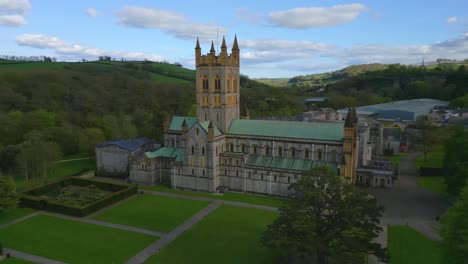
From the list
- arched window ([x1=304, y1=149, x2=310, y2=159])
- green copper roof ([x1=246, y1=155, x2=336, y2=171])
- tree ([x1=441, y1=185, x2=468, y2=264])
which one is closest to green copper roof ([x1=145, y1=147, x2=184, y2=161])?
green copper roof ([x1=246, y1=155, x2=336, y2=171])

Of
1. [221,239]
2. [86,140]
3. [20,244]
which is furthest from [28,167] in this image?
[221,239]

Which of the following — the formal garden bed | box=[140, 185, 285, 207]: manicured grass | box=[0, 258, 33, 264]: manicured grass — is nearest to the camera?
box=[0, 258, 33, 264]: manicured grass

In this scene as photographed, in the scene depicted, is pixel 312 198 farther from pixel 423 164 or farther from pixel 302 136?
pixel 423 164

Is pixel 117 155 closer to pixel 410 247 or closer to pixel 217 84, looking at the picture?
pixel 217 84

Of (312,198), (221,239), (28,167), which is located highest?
(312,198)

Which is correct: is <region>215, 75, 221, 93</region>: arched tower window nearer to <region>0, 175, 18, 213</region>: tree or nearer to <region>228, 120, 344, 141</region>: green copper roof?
<region>228, 120, 344, 141</region>: green copper roof
